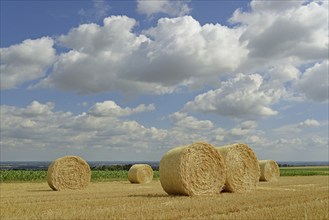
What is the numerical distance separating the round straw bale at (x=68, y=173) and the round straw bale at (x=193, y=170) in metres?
7.22

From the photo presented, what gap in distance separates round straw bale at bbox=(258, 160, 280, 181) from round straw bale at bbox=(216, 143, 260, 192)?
11571mm

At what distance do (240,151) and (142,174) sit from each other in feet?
41.2

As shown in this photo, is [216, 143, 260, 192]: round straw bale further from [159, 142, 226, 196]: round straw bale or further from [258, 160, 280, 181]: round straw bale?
[258, 160, 280, 181]: round straw bale

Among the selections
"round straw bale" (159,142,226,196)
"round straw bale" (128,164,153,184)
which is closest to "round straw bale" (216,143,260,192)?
"round straw bale" (159,142,226,196)

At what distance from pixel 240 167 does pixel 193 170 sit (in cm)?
297

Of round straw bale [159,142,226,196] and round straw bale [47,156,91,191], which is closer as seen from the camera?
round straw bale [159,142,226,196]

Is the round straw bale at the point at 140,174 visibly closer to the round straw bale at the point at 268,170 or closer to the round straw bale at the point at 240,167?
the round straw bale at the point at 268,170

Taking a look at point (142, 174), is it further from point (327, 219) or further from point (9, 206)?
point (327, 219)

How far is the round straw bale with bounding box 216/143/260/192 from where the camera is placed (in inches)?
685

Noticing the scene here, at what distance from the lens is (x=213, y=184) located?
641 inches

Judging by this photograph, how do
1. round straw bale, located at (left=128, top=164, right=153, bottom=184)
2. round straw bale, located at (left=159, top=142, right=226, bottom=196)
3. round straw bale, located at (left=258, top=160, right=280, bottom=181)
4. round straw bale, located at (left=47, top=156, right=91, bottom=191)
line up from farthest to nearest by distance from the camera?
round straw bale, located at (left=258, top=160, right=280, bottom=181) → round straw bale, located at (left=128, top=164, right=153, bottom=184) → round straw bale, located at (left=47, top=156, right=91, bottom=191) → round straw bale, located at (left=159, top=142, right=226, bottom=196)

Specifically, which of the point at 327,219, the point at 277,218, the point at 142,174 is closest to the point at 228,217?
the point at 277,218

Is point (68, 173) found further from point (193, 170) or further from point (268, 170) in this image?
point (268, 170)

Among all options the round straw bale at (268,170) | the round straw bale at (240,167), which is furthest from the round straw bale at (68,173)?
the round straw bale at (268,170)
